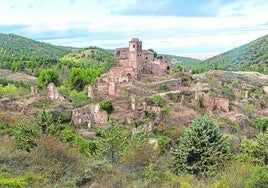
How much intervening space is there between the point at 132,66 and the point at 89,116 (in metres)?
18.9

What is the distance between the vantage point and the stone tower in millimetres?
63281

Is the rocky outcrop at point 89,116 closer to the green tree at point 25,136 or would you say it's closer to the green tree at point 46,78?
the green tree at point 25,136

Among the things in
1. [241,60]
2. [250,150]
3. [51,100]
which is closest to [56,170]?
[250,150]

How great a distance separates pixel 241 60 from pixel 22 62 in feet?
315

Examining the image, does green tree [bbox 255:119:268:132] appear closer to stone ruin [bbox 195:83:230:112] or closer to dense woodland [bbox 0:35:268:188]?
stone ruin [bbox 195:83:230:112]

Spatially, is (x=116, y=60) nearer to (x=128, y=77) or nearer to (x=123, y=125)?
(x=128, y=77)

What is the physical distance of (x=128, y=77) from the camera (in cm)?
5959

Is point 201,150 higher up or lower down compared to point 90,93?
higher up

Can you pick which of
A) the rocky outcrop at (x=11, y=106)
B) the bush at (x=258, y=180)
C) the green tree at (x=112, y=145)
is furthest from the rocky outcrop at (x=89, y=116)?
the bush at (x=258, y=180)

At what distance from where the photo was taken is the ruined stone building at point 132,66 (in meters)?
59.7

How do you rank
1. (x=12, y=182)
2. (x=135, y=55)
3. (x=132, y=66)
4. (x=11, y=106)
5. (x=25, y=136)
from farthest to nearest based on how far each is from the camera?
1. (x=132, y=66)
2. (x=135, y=55)
3. (x=11, y=106)
4. (x=25, y=136)
5. (x=12, y=182)

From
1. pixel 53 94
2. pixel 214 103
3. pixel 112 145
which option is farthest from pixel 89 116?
pixel 214 103

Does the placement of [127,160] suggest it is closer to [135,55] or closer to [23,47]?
[135,55]

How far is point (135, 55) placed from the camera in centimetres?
6338
